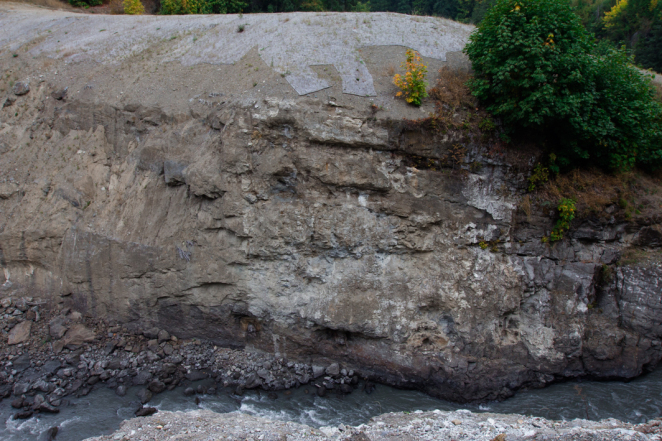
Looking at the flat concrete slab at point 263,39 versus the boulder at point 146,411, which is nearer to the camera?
the boulder at point 146,411

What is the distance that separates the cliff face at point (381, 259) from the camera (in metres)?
10.7

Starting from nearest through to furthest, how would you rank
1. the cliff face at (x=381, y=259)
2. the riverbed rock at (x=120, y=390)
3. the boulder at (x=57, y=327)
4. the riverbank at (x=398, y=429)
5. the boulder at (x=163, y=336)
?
the riverbank at (x=398, y=429) → the riverbed rock at (x=120, y=390) → the cliff face at (x=381, y=259) → the boulder at (x=57, y=327) → the boulder at (x=163, y=336)

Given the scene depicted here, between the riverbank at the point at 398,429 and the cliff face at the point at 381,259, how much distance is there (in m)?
1.70

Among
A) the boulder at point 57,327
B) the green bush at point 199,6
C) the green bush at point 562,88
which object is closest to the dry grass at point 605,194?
the green bush at point 562,88

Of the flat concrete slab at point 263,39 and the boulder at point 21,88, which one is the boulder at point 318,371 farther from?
the boulder at point 21,88

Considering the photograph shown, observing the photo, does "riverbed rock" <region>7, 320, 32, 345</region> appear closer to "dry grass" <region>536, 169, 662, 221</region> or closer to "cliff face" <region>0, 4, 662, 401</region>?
"cliff face" <region>0, 4, 662, 401</region>

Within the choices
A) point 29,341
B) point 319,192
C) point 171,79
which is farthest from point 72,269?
point 319,192

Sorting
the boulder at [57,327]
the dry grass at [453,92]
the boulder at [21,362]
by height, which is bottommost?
the boulder at [21,362]

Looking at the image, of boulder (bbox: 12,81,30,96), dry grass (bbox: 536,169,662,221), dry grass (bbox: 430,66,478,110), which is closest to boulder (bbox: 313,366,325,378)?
dry grass (bbox: 536,169,662,221)

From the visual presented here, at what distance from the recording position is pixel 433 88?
1129 centimetres

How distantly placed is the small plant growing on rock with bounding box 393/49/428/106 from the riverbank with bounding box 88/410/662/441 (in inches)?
303

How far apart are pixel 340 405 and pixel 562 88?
367 inches

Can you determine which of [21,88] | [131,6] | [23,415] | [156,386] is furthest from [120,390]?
[131,6]

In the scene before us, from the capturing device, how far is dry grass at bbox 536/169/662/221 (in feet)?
35.4
